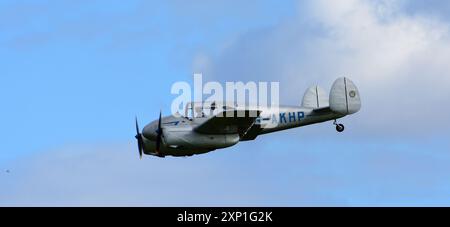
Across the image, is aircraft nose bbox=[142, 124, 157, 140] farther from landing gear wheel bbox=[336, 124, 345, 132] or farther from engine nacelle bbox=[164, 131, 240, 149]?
landing gear wheel bbox=[336, 124, 345, 132]

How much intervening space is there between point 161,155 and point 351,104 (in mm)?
9399

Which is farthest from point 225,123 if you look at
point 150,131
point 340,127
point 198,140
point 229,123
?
point 340,127

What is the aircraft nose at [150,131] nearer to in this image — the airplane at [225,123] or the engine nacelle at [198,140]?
the airplane at [225,123]

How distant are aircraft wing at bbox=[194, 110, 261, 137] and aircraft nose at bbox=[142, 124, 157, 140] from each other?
2.43 meters

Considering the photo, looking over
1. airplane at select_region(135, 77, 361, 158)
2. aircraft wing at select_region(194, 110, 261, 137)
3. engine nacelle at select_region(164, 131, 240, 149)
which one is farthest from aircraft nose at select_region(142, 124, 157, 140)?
aircraft wing at select_region(194, 110, 261, 137)

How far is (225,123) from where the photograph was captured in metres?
50.1

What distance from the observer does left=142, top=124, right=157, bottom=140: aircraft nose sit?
170 ft

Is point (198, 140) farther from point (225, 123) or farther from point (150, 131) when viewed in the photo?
point (150, 131)

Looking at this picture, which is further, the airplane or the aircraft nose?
the aircraft nose

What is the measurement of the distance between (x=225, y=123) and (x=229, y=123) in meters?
0.18

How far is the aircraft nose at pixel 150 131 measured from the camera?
5191cm

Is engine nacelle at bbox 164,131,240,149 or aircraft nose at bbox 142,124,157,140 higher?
aircraft nose at bbox 142,124,157,140
